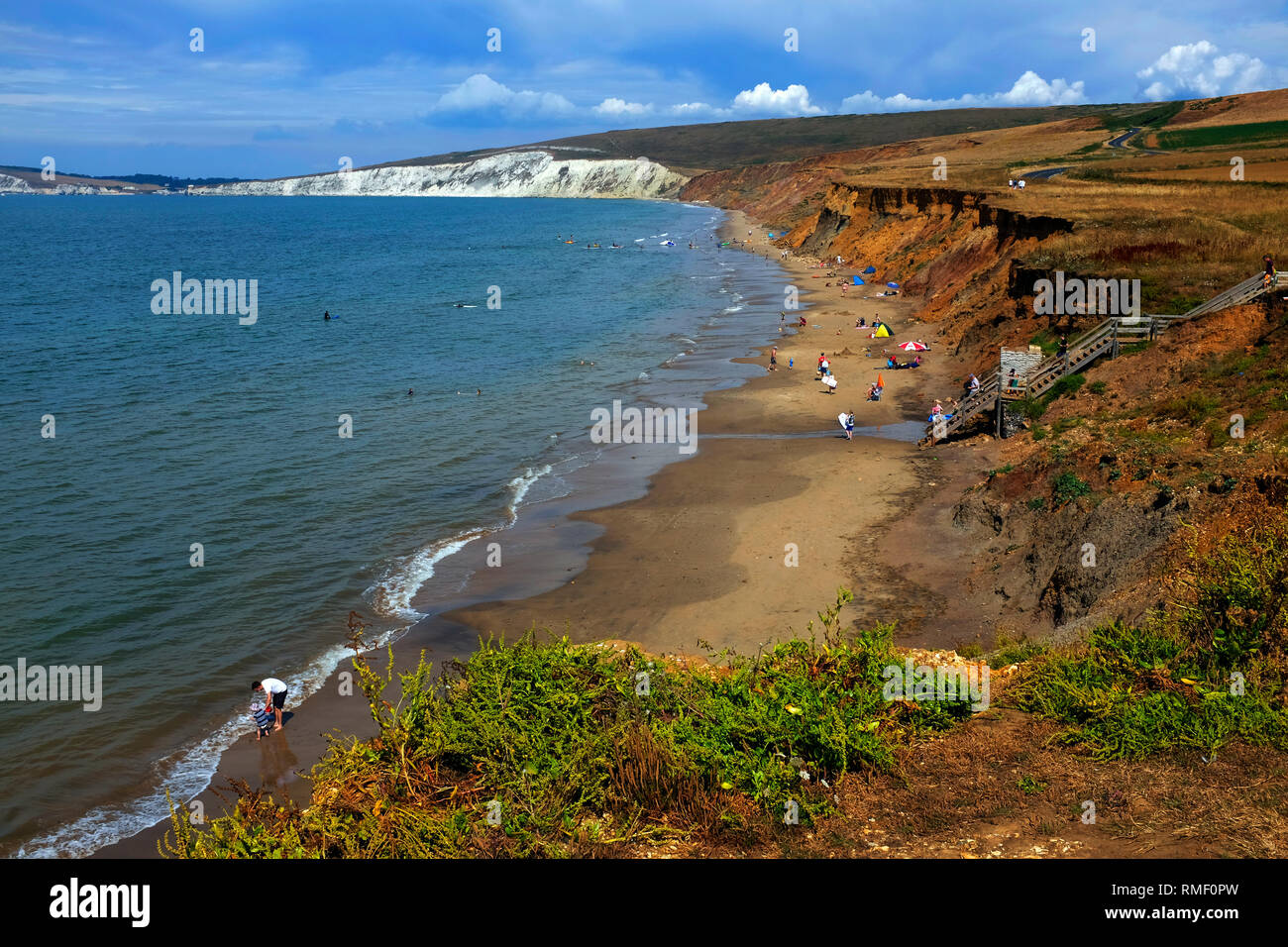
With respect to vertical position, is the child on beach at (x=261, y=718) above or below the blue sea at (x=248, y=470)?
below

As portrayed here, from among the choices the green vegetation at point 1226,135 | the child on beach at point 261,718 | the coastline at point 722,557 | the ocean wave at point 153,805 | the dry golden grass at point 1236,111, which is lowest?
the ocean wave at point 153,805

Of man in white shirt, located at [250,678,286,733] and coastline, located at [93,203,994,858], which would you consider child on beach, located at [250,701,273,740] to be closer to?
man in white shirt, located at [250,678,286,733]

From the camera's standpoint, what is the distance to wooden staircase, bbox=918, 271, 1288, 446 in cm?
2811

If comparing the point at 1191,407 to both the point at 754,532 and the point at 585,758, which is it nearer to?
the point at 754,532

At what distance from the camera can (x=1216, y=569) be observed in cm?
1208

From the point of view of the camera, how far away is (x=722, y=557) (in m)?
22.6

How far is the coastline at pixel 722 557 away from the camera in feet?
55.0

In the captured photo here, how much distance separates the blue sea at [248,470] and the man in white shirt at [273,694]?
779mm

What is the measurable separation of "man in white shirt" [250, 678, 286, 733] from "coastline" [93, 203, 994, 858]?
1.06 ft

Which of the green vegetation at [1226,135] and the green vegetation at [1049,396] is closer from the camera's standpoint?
the green vegetation at [1049,396]

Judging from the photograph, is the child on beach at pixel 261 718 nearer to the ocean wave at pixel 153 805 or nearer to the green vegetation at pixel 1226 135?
the ocean wave at pixel 153 805

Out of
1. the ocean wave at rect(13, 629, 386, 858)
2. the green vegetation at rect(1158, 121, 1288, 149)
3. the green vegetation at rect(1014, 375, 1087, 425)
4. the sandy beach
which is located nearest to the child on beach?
the ocean wave at rect(13, 629, 386, 858)

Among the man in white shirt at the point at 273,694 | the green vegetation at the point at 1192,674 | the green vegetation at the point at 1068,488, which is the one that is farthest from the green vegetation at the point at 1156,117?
the man in white shirt at the point at 273,694
